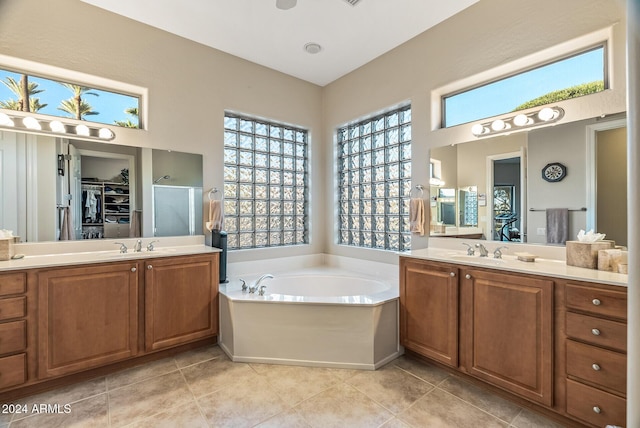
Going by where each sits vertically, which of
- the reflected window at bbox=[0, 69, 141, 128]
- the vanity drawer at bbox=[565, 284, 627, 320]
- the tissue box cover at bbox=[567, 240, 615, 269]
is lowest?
the vanity drawer at bbox=[565, 284, 627, 320]

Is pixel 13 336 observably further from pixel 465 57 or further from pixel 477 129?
pixel 465 57

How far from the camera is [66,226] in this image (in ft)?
7.68

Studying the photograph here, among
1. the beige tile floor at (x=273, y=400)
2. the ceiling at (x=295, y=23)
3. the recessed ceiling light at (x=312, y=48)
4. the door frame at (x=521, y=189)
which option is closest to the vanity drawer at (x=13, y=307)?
the beige tile floor at (x=273, y=400)

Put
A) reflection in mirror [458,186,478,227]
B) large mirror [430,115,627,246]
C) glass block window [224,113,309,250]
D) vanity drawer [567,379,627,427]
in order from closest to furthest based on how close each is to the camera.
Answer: vanity drawer [567,379,627,427]
large mirror [430,115,627,246]
reflection in mirror [458,186,478,227]
glass block window [224,113,309,250]

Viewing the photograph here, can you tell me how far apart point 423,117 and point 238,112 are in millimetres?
1977

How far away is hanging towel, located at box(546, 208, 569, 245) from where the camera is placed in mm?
2014

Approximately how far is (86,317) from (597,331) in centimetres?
312

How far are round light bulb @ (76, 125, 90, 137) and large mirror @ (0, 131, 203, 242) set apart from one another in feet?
0.24

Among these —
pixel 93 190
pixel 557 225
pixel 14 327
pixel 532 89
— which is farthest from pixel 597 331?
pixel 93 190

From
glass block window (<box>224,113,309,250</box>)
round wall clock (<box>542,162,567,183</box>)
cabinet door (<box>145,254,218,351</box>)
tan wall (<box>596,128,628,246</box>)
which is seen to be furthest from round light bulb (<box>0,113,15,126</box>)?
tan wall (<box>596,128,628,246</box>)

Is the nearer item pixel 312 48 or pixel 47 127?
pixel 47 127

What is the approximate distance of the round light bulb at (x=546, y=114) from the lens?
2.06 metres

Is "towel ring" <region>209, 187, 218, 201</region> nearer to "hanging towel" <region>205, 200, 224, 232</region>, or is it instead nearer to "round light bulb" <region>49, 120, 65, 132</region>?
"hanging towel" <region>205, 200, 224, 232</region>

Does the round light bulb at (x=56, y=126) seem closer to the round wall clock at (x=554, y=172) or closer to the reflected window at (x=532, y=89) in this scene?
the reflected window at (x=532, y=89)
